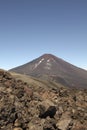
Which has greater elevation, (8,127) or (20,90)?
(20,90)

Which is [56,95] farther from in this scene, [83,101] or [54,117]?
[54,117]

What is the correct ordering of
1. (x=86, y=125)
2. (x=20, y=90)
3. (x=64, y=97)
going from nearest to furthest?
1. (x=86, y=125)
2. (x=20, y=90)
3. (x=64, y=97)

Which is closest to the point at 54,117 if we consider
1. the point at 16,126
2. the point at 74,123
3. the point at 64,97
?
the point at 74,123

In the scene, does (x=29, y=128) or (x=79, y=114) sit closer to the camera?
(x=29, y=128)

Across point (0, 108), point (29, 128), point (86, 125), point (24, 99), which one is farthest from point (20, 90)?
point (86, 125)

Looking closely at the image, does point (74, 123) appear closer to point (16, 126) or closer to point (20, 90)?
point (16, 126)

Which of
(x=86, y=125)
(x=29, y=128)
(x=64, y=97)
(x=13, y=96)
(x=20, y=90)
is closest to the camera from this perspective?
(x=29, y=128)
